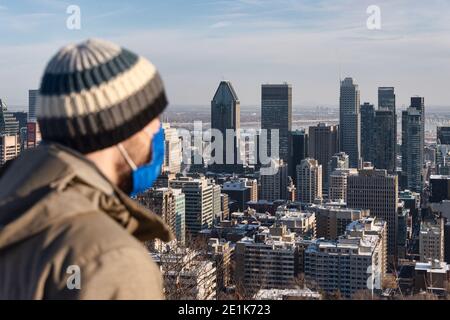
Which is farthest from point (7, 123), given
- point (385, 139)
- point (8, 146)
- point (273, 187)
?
point (385, 139)

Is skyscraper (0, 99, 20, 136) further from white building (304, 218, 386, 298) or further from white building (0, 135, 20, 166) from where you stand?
white building (304, 218, 386, 298)

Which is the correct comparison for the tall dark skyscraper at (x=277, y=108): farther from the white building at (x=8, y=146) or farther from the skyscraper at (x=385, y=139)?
the white building at (x=8, y=146)

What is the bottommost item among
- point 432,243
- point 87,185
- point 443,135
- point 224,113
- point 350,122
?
point 432,243

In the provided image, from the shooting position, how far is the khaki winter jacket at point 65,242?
2.07 feet

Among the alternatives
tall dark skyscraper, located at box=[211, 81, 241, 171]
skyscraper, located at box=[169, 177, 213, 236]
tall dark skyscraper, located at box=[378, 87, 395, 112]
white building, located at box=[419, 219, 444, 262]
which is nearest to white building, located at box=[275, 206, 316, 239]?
skyscraper, located at box=[169, 177, 213, 236]

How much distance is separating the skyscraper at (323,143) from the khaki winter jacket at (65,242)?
31.4 metres

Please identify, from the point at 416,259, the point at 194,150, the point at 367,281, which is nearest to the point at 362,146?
the point at 194,150

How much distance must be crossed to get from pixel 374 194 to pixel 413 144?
39.9 feet

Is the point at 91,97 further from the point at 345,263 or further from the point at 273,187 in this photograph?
the point at 273,187

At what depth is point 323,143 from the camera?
114ft

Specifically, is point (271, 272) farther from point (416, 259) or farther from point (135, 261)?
point (135, 261)

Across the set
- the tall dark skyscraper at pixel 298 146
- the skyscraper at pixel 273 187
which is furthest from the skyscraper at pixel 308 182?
the tall dark skyscraper at pixel 298 146

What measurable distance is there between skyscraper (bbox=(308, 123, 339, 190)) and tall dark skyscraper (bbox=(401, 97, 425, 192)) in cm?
355
